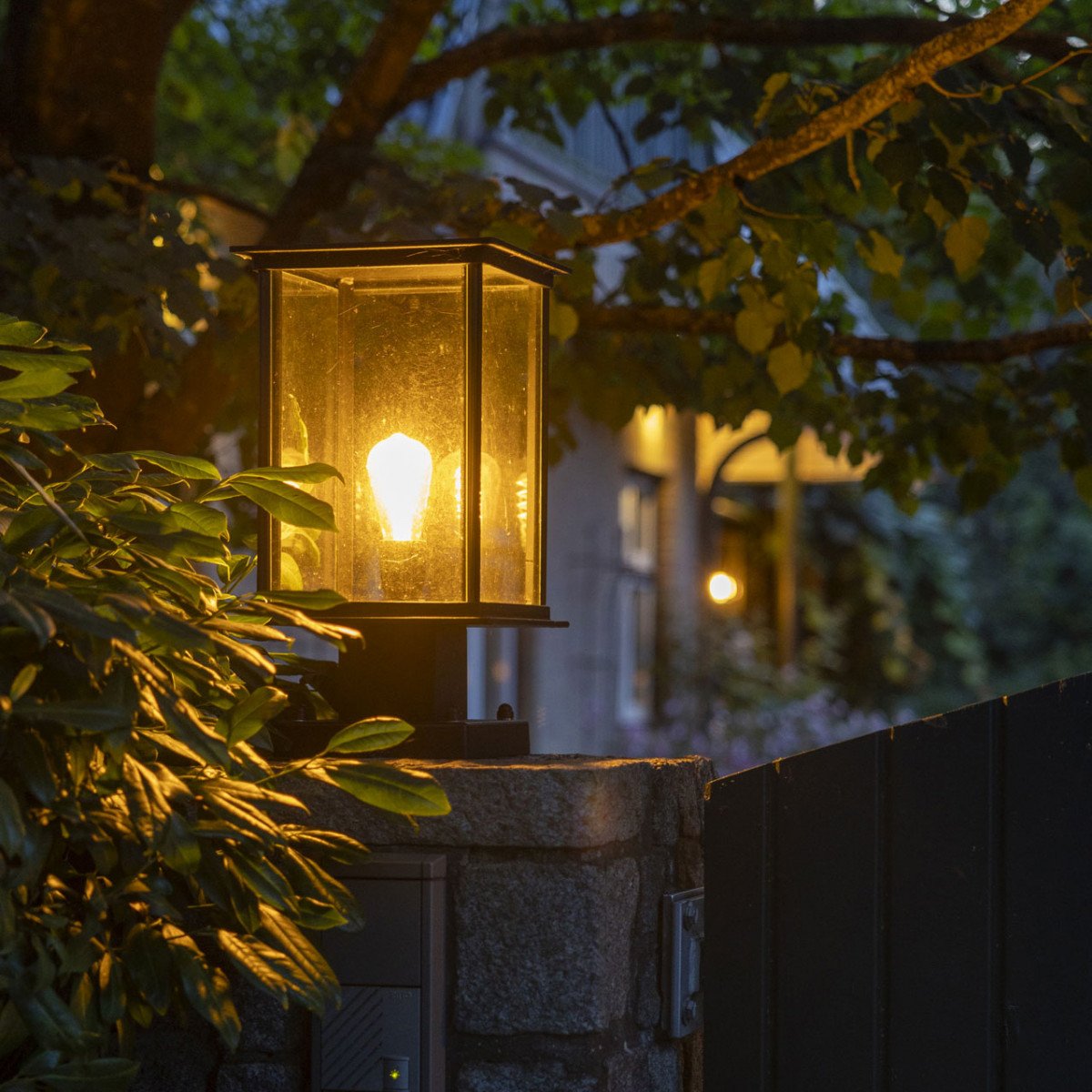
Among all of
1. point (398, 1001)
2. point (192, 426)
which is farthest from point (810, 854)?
point (192, 426)

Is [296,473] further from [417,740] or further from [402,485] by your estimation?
[417,740]

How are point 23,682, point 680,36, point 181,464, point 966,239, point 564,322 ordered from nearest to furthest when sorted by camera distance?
1. point 23,682
2. point 181,464
3. point 966,239
4. point 564,322
5. point 680,36

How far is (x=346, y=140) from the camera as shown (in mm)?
4305

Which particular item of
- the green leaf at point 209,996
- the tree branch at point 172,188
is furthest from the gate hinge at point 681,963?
the tree branch at point 172,188

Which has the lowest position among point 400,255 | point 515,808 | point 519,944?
point 519,944

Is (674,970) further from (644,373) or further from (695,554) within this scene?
(695,554)

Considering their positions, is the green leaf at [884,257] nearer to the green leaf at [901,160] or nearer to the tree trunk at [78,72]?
the green leaf at [901,160]

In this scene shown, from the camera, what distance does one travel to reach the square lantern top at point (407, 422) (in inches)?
91.7

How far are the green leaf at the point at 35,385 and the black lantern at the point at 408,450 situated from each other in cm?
61

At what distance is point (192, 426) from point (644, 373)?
1.41 m

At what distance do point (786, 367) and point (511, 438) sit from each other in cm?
119

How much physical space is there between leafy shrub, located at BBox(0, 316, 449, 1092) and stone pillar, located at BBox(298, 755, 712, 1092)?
0.20 m

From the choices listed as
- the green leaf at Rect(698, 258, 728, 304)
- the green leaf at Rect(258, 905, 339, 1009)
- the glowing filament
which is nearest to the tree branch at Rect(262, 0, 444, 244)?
the green leaf at Rect(698, 258, 728, 304)

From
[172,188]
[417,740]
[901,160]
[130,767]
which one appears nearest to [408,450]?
[417,740]
